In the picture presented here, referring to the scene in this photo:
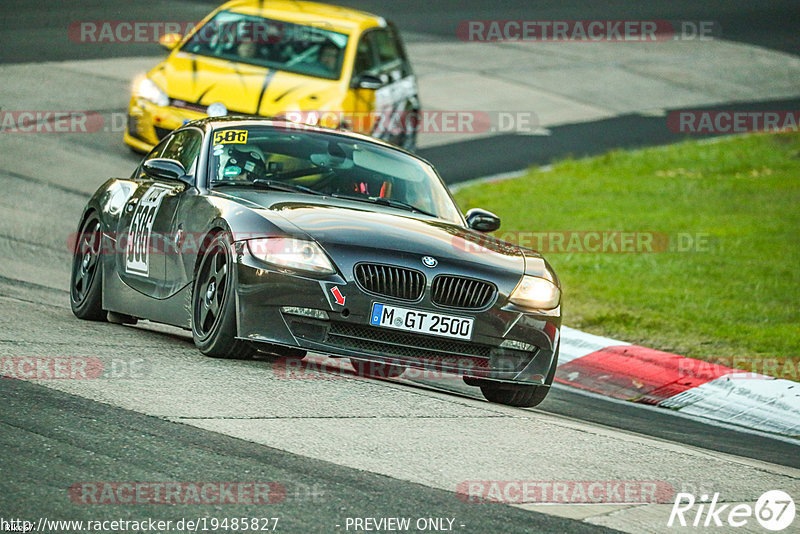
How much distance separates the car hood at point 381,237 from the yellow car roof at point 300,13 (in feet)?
25.9

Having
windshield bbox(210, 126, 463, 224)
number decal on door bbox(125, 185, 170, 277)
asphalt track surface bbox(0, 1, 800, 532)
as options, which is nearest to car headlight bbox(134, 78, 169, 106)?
asphalt track surface bbox(0, 1, 800, 532)

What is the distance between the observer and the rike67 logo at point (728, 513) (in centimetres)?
528

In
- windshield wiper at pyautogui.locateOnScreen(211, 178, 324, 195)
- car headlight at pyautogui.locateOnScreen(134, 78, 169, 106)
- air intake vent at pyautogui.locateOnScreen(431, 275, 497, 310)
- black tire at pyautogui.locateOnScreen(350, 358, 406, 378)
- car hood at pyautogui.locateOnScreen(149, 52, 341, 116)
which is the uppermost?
windshield wiper at pyautogui.locateOnScreen(211, 178, 324, 195)

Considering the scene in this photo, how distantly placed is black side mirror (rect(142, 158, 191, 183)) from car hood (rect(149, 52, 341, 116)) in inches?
219

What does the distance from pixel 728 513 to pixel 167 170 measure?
4204mm

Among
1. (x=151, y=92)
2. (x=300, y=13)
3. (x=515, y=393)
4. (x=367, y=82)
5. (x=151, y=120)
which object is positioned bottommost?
(x=515, y=393)

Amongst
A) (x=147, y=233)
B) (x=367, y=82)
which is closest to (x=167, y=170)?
(x=147, y=233)

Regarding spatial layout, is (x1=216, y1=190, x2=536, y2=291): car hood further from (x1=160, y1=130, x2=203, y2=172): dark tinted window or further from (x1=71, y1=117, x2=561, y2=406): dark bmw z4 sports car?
(x1=160, y1=130, x2=203, y2=172): dark tinted window

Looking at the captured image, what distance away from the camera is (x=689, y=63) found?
94.1 feet

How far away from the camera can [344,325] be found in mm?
7016

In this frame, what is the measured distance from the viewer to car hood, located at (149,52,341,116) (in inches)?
549

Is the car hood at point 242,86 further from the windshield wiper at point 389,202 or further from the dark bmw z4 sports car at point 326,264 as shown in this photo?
the windshield wiper at point 389,202

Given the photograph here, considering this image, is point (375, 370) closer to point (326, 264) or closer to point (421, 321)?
point (421, 321)

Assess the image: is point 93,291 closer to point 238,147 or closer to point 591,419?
point 238,147
